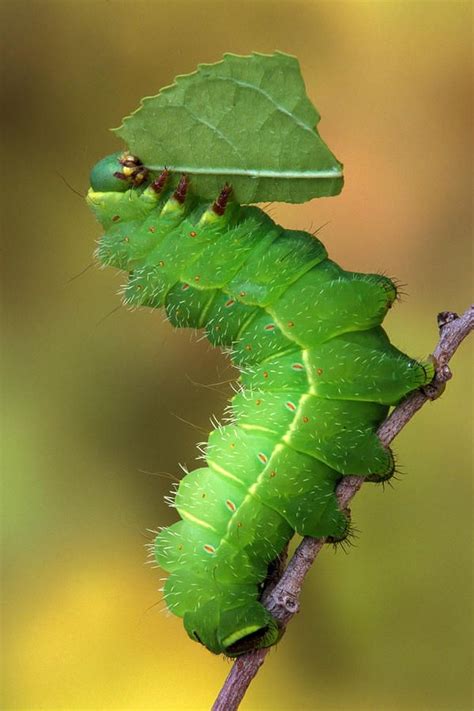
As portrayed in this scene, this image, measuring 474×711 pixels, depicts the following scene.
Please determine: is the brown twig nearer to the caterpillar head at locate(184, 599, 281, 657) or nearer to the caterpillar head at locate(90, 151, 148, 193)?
the caterpillar head at locate(184, 599, 281, 657)

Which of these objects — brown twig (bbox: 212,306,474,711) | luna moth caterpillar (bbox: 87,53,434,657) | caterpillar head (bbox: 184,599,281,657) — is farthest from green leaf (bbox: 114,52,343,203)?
caterpillar head (bbox: 184,599,281,657)

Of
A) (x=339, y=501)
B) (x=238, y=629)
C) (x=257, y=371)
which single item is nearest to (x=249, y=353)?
(x=257, y=371)

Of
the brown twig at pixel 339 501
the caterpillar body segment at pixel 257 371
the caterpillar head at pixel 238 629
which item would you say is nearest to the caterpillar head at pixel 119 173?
the caterpillar body segment at pixel 257 371

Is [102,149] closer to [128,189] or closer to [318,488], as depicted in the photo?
[128,189]

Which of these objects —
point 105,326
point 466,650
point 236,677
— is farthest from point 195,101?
point 466,650

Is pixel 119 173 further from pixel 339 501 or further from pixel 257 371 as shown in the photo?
Answer: pixel 339 501
